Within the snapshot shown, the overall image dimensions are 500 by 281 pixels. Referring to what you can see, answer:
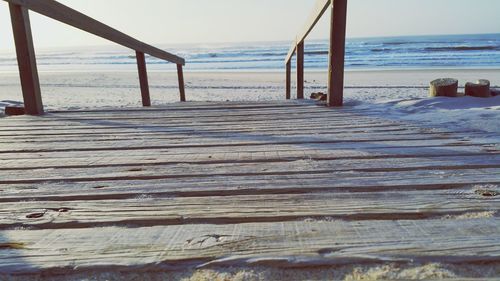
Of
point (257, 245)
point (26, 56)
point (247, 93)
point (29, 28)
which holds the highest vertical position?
point (29, 28)

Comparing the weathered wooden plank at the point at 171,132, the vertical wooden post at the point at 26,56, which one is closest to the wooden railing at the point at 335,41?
the weathered wooden plank at the point at 171,132

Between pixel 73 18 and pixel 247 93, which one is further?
pixel 247 93

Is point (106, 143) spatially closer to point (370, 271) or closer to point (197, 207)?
point (197, 207)

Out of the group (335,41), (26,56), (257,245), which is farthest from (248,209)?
(26,56)

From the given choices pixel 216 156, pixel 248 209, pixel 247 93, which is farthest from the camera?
pixel 247 93

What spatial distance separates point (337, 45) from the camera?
3.13 m

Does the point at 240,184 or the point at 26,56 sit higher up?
the point at 26,56

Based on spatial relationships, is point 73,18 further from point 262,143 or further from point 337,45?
point 337,45

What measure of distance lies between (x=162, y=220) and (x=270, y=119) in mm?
1919

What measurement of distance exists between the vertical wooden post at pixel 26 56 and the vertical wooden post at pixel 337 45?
8.62 ft

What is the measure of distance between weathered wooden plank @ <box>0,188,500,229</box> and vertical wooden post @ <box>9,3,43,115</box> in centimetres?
234

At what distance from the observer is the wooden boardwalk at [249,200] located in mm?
866

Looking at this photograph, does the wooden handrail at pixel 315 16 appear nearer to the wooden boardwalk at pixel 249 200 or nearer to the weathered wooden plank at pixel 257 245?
the wooden boardwalk at pixel 249 200

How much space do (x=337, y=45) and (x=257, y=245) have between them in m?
2.62
